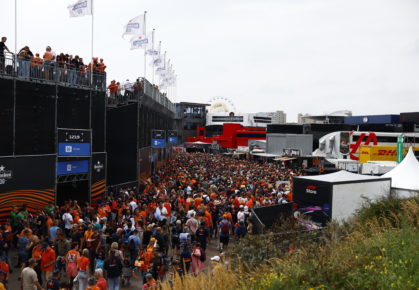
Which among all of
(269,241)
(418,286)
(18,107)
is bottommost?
(269,241)

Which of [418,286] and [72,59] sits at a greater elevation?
[72,59]

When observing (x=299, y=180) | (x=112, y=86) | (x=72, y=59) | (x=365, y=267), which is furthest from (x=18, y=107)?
(x=365, y=267)

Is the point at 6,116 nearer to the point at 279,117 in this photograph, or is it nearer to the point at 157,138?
the point at 157,138

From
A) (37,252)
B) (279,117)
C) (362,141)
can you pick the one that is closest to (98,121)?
(37,252)

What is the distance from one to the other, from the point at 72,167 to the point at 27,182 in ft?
8.69

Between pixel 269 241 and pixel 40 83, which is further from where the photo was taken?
pixel 40 83

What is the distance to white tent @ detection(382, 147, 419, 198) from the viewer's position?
1408cm

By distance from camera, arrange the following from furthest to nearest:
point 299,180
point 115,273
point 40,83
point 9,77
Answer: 1. point 40,83
2. point 9,77
3. point 299,180
4. point 115,273

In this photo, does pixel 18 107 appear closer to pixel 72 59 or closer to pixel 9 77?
pixel 9 77

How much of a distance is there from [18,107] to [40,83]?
1.41 meters

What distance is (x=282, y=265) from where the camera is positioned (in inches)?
258

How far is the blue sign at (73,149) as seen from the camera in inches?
682

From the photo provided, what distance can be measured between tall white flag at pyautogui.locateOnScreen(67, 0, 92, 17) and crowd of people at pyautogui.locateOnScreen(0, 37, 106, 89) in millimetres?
2117

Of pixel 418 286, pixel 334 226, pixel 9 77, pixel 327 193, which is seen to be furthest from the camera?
pixel 9 77
